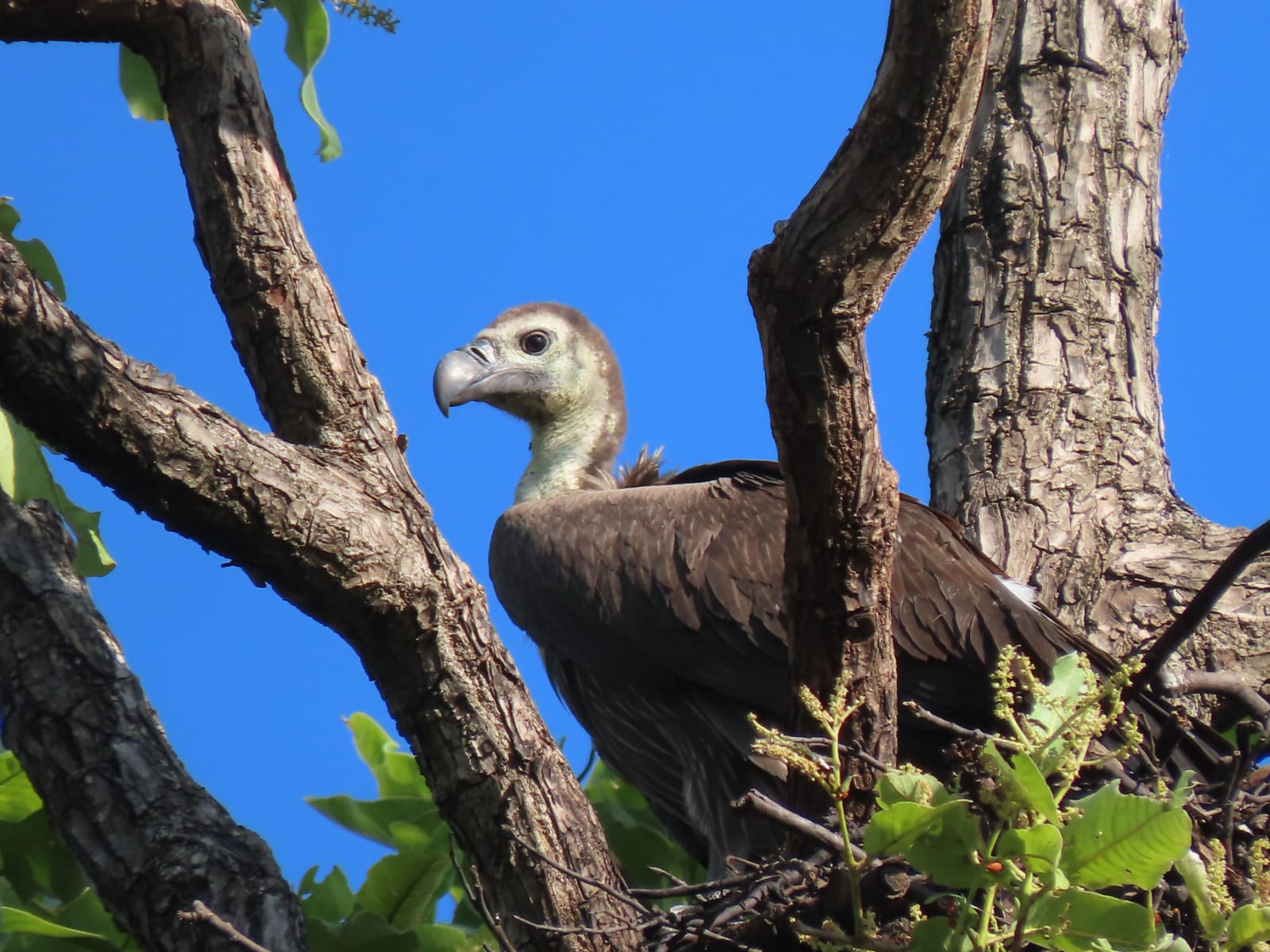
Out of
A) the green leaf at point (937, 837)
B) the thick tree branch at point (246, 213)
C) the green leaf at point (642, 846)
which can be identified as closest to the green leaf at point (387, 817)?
the green leaf at point (642, 846)

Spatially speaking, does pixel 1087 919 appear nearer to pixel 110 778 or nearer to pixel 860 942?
pixel 860 942

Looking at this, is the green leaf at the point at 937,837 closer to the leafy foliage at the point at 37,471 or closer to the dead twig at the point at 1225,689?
the dead twig at the point at 1225,689

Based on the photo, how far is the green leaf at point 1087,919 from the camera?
2301mm

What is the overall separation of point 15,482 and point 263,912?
98 cm

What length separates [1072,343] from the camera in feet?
16.9

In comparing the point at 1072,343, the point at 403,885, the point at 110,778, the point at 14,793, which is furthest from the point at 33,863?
the point at 1072,343

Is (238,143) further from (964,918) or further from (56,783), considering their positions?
(964,918)

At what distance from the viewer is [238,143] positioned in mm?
3416

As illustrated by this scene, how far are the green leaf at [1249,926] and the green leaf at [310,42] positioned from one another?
7.79 ft

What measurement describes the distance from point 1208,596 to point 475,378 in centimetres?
355

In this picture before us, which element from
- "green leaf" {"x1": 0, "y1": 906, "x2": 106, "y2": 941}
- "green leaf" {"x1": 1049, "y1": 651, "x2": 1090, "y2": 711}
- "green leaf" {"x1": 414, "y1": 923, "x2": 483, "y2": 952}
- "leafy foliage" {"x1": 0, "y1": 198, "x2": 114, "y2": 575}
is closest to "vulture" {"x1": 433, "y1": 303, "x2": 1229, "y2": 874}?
"green leaf" {"x1": 414, "y1": 923, "x2": 483, "y2": 952}

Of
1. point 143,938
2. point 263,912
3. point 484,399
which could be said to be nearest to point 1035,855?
point 263,912

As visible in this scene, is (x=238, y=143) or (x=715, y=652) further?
(x=715, y=652)

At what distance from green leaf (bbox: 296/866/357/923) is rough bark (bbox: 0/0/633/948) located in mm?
495
